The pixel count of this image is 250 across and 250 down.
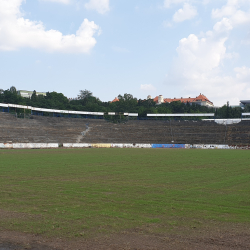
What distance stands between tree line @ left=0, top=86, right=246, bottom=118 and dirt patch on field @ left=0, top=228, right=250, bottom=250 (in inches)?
3619

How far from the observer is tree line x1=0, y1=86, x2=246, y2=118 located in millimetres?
105375

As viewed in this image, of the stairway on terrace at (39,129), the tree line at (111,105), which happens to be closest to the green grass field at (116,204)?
the stairway on terrace at (39,129)

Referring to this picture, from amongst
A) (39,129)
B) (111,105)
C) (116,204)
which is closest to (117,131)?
(39,129)

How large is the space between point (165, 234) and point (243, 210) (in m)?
3.85

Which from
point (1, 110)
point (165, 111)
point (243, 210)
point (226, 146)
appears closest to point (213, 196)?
point (243, 210)

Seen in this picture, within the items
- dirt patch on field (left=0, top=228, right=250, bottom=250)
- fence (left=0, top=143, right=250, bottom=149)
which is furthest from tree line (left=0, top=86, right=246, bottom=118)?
dirt patch on field (left=0, top=228, right=250, bottom=250)

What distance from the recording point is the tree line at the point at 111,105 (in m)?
105

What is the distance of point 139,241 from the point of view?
23.9 ft

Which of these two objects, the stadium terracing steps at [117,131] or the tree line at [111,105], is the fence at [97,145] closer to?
the stadium terracing steps at [117,131]

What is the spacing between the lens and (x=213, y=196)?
12188 mm

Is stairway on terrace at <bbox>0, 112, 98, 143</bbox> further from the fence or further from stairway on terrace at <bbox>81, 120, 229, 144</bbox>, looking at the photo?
stairway on terrace at <bbox>81, 120, 229, 144</bbox>

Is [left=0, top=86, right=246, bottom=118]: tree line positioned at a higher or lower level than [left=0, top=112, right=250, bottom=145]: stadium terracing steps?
higher

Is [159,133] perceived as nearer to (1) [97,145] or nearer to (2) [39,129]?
(1) [97,145]

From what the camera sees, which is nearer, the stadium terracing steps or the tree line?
the stadium terracing steps
